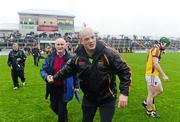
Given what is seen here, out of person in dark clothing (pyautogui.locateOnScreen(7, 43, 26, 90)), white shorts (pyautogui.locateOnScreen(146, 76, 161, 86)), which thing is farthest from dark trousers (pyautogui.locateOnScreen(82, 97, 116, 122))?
person in dark clothing (pyautogui.locateOnScreen(7, 43, 26, 90))

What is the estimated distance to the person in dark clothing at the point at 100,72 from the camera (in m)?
5.13

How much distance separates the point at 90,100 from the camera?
220 inches

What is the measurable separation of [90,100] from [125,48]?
57057mm

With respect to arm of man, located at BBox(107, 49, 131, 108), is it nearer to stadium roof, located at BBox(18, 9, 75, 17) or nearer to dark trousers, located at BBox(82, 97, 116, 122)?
dark trousers, located at BBox(82, 97, 116, 122)

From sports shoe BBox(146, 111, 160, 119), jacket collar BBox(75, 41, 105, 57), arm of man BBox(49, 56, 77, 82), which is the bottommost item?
sports shoe BBox(146, 111, 160, 119)

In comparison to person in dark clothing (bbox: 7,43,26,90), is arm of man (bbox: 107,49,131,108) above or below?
above

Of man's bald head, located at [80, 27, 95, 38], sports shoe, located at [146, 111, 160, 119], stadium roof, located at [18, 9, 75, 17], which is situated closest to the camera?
man's bald head, located at [80, 27, 95, 38]

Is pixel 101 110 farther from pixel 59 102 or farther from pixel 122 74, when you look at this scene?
pixel 59 102

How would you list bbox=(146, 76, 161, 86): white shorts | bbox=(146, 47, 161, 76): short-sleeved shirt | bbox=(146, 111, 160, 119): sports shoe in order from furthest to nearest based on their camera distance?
bbox=(146, 111, 160, 119): sports shoe < bbox=(146, 76, 161, 86): white shorts < bbox=(146, 47, 161, 76): short-sleeved shirt

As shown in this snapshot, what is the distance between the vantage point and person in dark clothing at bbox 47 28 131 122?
513 cm

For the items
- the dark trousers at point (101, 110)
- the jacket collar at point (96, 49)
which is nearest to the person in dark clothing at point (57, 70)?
the dark trousers at point (101, 110)

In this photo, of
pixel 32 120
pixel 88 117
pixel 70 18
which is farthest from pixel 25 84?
pixel 70 18

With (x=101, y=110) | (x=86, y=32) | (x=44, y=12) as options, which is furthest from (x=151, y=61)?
(x=44, y=12)

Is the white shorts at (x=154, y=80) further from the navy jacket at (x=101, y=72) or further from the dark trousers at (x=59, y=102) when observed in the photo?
the navy jacket at (x=101, y=72)
